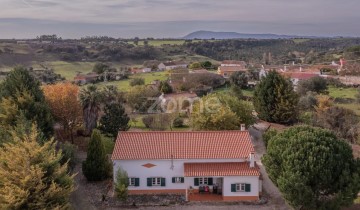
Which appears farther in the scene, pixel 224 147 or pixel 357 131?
pixel 357 131

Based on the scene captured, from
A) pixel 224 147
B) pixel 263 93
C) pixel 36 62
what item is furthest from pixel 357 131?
pixel 36 62

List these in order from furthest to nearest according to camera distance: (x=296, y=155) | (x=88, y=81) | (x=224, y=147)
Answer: (x=88, y=81) → (x=224, y=147) → (x=296, y=155)

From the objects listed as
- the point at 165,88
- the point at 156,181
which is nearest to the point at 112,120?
the point at 156,181

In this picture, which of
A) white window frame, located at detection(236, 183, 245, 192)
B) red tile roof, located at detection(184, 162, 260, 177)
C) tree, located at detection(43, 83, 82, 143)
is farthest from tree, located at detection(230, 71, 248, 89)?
white window frame, located at detection(236, 183, 245, 192)

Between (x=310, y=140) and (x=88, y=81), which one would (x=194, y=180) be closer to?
(x=310, y=140)

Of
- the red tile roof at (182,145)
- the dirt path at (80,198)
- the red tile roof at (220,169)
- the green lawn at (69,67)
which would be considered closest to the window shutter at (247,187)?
the red tile roof at (220,169)

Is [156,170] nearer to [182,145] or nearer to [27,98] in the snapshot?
[182,145]
